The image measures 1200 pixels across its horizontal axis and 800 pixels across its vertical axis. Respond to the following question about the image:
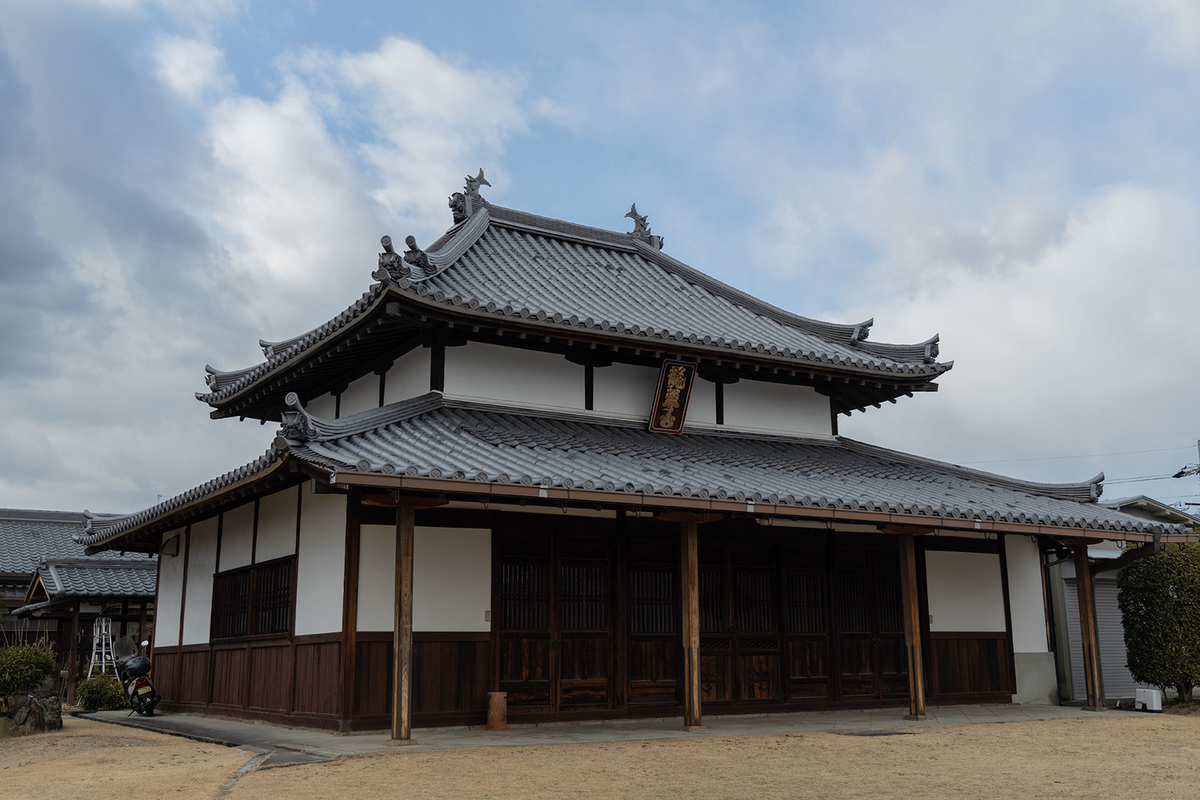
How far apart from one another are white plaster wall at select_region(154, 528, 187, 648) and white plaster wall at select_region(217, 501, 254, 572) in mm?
2135

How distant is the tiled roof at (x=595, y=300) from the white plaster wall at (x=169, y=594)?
2923 mm

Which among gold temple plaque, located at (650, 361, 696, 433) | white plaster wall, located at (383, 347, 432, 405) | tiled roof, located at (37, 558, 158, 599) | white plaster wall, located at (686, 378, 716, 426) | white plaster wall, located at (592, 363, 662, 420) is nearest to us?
white plaster wall, located at (383, 347, 432, 405)

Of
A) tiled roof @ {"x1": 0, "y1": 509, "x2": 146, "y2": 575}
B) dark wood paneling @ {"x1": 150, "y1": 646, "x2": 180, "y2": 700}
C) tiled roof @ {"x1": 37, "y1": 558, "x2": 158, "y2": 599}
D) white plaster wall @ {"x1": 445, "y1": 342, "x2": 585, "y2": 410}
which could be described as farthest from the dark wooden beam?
tiled roof @ {"x1": 0, "y1": 509, "x2": 146, "y2": 575}

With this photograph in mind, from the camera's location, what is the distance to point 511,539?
40.5 ft

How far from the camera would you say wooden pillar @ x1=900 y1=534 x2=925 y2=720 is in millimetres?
12773

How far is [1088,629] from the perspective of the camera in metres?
14.4

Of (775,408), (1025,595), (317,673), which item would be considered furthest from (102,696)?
(1025,595)

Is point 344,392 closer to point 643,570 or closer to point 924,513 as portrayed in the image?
point 643,570

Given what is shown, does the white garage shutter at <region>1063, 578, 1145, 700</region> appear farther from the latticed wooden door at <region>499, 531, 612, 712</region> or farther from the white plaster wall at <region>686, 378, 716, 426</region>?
the latticed wooden door at <region>499, 531, 612, 712</region>

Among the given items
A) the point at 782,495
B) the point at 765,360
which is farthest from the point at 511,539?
the point at 765,360

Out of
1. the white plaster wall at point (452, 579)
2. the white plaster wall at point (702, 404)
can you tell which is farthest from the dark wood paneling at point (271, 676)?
the white plaster wall at point (702, 404)

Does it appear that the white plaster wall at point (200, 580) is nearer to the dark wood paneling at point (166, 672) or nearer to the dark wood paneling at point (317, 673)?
the dark wood paneling at point (166, 672)

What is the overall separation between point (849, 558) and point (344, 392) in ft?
26.2

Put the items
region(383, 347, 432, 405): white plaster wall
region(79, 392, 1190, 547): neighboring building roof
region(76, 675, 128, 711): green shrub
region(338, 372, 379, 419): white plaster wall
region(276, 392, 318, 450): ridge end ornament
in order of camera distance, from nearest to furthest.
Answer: region(276, 392, 318, 450): ridge end ornament
region(79, 392, 1190, 547): neighboring building roof
region(383, 347, 432, 405): white plaster wall
region(338, 372, 379, 419): white plaster wall
region(76, 675, 128, 711): green shrub
